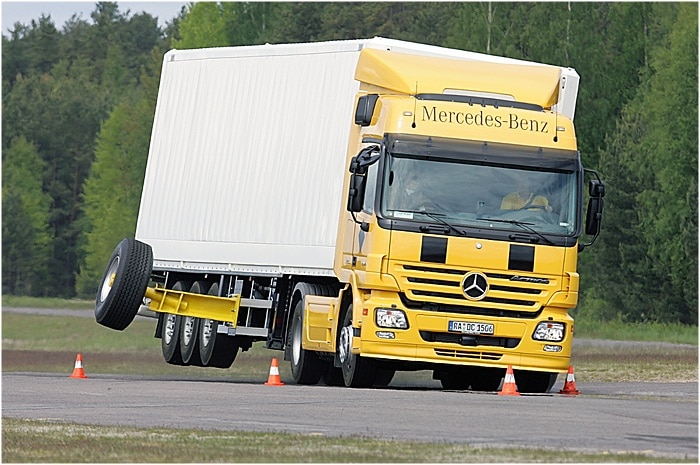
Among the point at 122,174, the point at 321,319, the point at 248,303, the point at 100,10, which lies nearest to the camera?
the point at 321,319

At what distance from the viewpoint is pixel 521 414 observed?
1551 centimetres

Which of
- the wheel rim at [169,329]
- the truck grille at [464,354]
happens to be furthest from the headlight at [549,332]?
the wheel rim at [169,329]

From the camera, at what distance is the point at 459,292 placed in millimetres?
19609

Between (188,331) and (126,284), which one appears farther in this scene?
(188,331)

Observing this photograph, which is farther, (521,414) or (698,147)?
(698,147)

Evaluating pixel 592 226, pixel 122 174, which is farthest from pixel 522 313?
pixel 122 174

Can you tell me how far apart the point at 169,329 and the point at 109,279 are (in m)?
5.05

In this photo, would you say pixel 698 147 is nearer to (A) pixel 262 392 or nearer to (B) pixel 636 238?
(B) pixel 636 238

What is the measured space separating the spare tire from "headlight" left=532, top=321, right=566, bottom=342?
609 centimetres

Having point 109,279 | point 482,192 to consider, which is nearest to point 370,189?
point 482,192

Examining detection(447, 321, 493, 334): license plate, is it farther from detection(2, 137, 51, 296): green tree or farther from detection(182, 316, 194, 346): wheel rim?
detection(2, 137, 51, 296): green tree

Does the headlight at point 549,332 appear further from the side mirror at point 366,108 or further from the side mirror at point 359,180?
the side mirror at point 366,108

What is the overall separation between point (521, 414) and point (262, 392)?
4.54 m

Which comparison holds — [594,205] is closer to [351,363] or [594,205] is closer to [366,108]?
[366,108]
